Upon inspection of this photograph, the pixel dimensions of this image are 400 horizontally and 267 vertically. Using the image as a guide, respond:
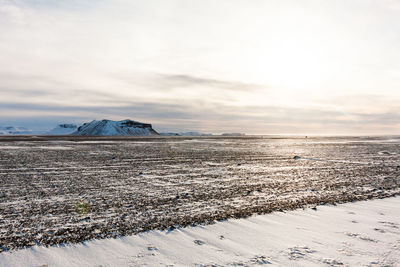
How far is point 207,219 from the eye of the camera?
6.84m

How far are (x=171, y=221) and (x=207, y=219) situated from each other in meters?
0.87

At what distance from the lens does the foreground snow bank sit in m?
4.66

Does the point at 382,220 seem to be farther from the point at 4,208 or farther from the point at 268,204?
the point at 4,208

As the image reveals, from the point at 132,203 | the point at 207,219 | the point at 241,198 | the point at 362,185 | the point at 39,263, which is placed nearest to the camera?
the point at 39,263

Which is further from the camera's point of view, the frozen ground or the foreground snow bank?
the frozen ground

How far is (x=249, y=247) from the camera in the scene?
17.2 ft

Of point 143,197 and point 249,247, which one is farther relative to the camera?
point 143,197

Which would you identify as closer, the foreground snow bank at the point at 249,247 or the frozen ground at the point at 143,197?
the foreground snow bank at the point at 249,247

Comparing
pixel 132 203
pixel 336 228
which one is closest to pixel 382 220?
pixel 336 228

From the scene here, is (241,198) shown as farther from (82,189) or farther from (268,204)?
(82,189)

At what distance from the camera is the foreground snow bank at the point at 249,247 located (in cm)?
466

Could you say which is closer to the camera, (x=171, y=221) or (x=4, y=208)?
(x=171, y=221)

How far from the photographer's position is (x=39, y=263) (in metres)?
4.58

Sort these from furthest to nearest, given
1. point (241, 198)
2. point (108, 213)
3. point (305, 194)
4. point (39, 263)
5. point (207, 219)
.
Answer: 1. point (305, 194)
2. point (241, 198)
3. point (108, 213)
4. point (207, 219)
5. point (39, 263)
